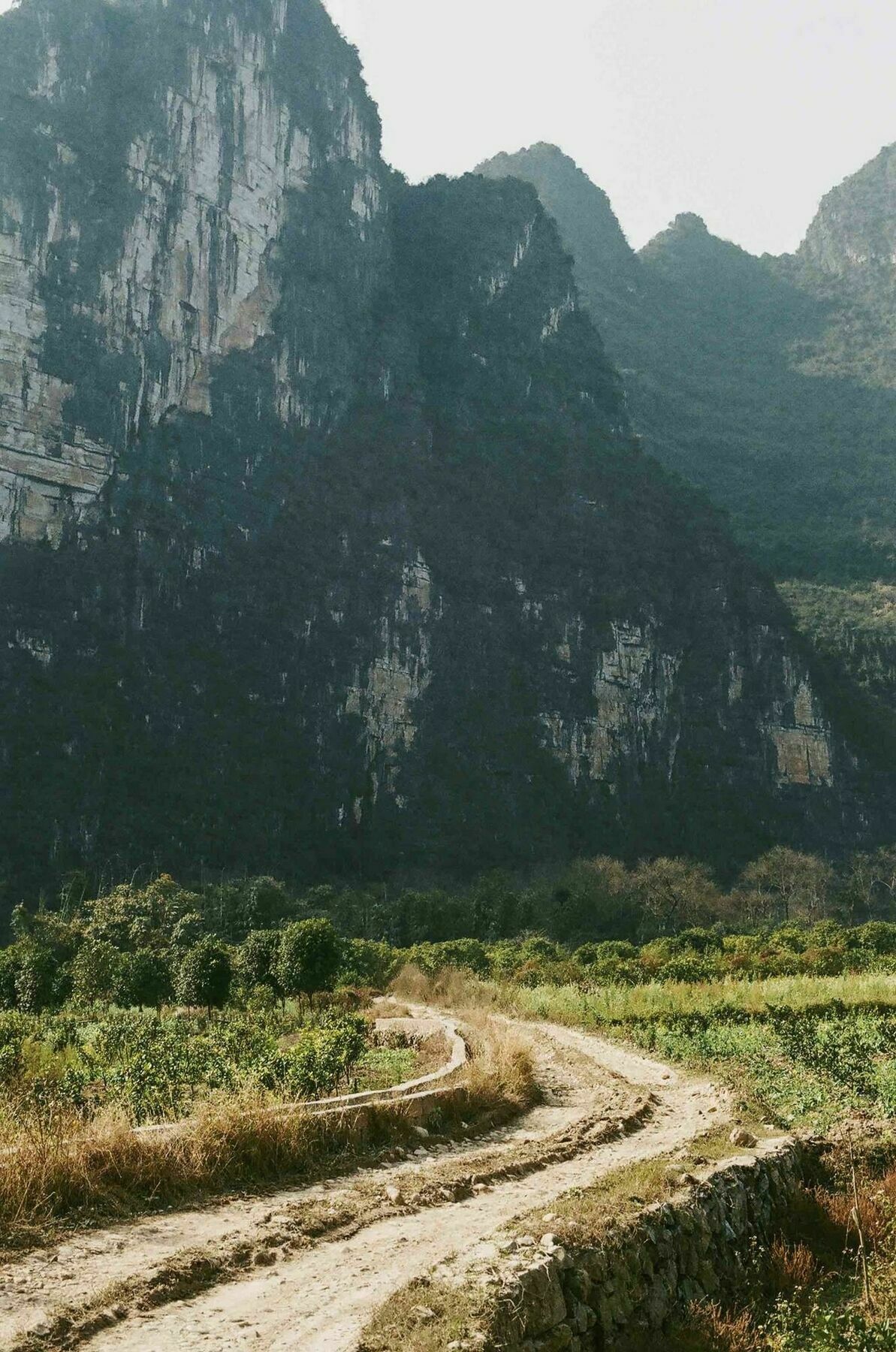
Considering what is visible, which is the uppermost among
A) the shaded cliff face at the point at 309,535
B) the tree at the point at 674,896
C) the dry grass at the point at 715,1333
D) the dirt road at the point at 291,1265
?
the shaded cliff face at the point at 309,535

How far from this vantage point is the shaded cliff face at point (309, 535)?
97.6 m

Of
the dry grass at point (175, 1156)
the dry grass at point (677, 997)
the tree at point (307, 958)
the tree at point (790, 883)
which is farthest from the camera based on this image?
the tree at point (790, 883)

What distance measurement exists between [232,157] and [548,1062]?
120 m

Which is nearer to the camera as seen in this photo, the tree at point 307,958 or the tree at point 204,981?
the tree at point 204,981

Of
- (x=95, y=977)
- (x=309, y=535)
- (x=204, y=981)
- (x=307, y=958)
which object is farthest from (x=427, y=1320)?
(x=309, y=535)

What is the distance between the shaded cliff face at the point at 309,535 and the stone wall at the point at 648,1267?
77968 millimetres

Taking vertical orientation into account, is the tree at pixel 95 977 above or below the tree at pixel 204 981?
below

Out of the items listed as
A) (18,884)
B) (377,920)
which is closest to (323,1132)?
(377,920)

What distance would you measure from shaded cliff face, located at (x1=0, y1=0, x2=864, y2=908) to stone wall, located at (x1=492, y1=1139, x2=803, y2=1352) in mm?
77968

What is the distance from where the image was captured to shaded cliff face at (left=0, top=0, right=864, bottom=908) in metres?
97.6

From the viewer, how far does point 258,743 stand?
104188 millimetres

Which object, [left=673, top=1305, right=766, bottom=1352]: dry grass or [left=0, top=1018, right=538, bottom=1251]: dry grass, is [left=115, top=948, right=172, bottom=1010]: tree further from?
[left=673, top=1305, right=766, bottom=1352]: dry grass

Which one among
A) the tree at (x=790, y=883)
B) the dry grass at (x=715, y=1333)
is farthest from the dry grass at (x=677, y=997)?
the tree at (x=790, y=883)

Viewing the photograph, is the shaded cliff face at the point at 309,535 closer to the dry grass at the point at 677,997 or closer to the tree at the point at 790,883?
the tree at the point at 790,883
